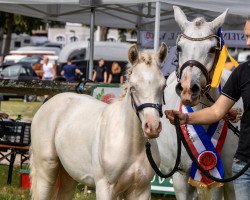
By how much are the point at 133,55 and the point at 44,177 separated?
1.96 meters

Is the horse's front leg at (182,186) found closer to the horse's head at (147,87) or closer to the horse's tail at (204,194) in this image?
the horse's tail at (204,194)

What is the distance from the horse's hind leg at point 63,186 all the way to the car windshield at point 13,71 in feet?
79.3

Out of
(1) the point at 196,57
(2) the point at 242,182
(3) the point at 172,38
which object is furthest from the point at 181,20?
(3) the point at 172,38

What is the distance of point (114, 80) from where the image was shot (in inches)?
1107

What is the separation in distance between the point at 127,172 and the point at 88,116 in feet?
3.29

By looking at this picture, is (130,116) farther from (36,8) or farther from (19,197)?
(36,8)

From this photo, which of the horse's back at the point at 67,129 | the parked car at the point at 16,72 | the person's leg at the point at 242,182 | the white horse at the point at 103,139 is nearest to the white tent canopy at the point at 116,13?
the horse's back at the point at 67,129

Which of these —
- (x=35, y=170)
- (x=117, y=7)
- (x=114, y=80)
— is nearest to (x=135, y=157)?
(x=35, y=170)

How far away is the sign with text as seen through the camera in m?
15.1

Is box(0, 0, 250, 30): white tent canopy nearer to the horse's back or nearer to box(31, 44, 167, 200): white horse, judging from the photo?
the horse's back

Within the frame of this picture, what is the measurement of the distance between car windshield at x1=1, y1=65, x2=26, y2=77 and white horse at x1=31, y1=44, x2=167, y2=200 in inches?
957

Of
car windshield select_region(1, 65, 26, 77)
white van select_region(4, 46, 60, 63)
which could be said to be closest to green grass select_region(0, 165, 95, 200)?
car windshield select_region(1, 65, 26, 77)

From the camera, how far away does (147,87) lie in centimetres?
593

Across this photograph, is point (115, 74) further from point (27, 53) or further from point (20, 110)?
point (27, 53)
